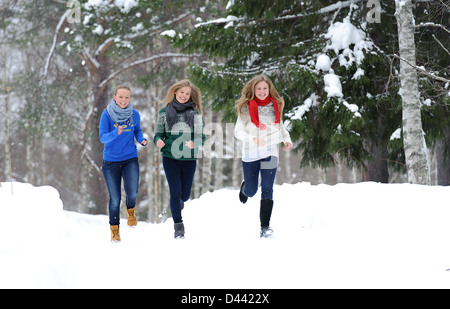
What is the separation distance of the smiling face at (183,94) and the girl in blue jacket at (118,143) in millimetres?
572

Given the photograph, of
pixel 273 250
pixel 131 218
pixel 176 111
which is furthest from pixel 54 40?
pixel 273 250

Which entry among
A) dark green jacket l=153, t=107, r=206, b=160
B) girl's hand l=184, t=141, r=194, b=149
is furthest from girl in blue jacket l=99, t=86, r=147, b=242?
girl's hand l=184, t=141, r=194, b=149

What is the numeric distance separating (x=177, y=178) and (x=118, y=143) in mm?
801

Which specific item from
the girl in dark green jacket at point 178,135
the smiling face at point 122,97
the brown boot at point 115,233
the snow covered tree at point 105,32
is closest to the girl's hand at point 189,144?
the girl in dark green jacket at point 178,135

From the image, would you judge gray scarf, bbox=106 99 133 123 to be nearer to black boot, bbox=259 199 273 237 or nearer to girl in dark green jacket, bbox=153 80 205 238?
girl in dark green jacket, bbox=153 80 205 238

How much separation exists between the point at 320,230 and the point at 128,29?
9899 mm

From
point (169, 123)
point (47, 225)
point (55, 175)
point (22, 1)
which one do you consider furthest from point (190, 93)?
point (55, 175)

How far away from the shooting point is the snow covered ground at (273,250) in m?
3.42

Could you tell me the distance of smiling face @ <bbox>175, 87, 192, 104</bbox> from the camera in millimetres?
5309

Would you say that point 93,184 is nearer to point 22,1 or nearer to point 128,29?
point 128,29

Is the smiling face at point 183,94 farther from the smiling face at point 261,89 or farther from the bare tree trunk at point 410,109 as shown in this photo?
the bare tree trunk at point 410,109

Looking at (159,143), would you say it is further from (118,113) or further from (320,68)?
(320,68)

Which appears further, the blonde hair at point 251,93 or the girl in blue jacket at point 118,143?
the girl in blue jacket at point 118,143
